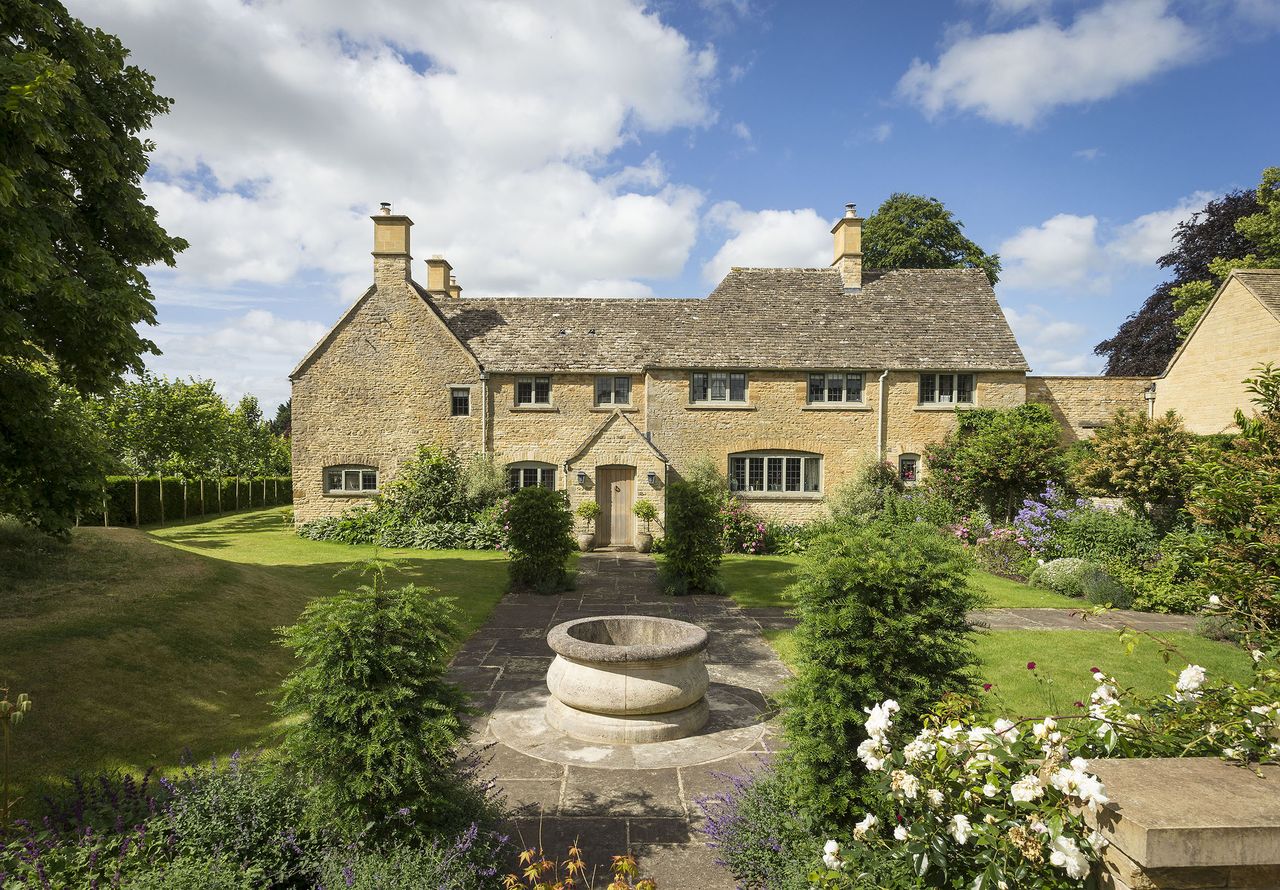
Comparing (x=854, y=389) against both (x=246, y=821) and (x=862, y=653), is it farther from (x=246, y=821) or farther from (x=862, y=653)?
(x=246, y=821)

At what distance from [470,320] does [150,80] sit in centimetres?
1501

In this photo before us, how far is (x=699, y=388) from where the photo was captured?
23.0m

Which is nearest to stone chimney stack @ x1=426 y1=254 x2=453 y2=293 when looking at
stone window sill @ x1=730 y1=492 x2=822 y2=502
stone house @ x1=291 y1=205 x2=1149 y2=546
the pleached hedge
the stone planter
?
stone house @ x1=291 y1=205 x2=1149 y2=546

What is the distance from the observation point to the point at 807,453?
22.8m

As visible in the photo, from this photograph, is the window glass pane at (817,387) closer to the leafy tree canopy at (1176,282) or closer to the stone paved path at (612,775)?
the stone paved path at (612,775)

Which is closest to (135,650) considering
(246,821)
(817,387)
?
(246,821)

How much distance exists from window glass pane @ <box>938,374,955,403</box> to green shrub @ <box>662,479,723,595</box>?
12.3 m

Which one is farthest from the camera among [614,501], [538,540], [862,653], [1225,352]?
[614,501]

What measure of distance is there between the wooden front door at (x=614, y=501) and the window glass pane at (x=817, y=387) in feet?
23.9

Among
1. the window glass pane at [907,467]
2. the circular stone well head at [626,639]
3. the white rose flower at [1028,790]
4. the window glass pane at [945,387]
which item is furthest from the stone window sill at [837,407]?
the white rose flower at [1028,790]

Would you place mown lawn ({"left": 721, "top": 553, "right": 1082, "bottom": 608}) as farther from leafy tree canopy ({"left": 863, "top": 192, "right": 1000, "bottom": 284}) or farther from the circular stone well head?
leafy tree canopy ({"left": 863, "top": 192, "right": 1000, "bottom": 284})

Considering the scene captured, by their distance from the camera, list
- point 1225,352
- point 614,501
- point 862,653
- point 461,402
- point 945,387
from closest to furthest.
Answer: point 862,653 < point 1225,352 < point 614,501 < point 945,387 < point 461,402

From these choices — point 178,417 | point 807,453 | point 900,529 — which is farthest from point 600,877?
point 178,417

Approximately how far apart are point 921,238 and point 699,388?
2083cm
